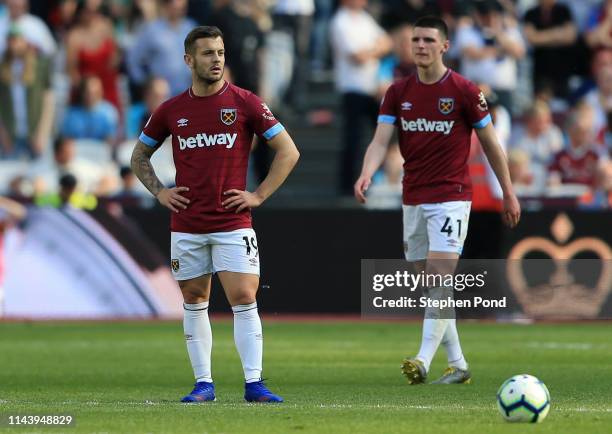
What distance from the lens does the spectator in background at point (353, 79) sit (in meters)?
20.9

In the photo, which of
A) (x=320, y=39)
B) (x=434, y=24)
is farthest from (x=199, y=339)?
(x=320, y=39)

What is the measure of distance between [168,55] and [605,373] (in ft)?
37.9

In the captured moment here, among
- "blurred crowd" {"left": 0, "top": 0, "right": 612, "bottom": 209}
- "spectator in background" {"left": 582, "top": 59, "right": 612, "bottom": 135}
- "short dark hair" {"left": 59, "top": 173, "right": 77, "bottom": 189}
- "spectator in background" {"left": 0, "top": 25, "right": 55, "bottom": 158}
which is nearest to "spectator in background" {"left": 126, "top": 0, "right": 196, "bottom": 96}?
"blurred crowd" {"left": 0, "top": 0, "right": 612, "bottom": 209}

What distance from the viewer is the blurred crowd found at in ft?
68.3

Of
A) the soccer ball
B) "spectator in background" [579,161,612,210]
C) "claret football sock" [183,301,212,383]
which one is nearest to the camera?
the soccer ball

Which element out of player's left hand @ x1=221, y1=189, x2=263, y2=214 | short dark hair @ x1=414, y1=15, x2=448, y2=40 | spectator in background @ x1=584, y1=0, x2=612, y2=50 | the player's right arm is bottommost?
player's left hand @ x1=221, y1=189, x2=263, y2=214

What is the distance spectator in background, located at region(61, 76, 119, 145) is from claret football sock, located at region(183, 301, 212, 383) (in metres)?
12.5

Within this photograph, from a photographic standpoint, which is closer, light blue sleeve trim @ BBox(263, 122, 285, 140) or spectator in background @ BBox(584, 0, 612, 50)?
light blue sleeve trim @ BBox(263, 122, 285, 140)

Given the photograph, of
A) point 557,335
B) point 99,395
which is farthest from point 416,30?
point 557,335

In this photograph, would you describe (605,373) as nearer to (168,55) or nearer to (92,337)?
(92,337)

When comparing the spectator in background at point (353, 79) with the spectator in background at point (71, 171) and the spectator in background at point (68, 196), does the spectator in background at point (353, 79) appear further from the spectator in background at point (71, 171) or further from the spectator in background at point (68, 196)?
the spectator in background at point (68, 196)

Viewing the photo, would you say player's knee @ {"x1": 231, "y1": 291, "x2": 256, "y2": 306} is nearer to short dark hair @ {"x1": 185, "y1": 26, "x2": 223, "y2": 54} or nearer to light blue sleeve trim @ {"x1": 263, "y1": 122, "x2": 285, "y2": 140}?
light blue sleeve trim @ {"x1": 263, "y1": 122, "x2": 285, "y2": 140}

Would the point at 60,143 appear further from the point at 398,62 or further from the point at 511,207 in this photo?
the point at 511,207

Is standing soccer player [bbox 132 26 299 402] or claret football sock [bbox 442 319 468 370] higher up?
standing soccer player [bbox 132 26 299 402]
